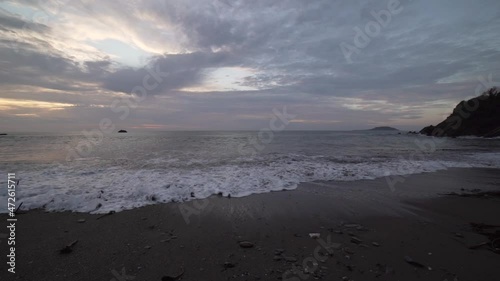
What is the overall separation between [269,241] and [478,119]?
3301 inches

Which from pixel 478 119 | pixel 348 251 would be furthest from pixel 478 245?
pixel 478 119

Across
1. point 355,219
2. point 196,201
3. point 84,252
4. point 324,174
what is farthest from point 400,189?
point 84,252

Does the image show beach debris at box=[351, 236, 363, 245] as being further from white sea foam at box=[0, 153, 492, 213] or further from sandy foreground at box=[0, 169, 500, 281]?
white sea foam at box=[0, 153, 492, 213]

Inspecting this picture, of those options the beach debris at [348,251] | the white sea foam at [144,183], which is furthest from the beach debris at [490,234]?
the white sea foam at [144,183]

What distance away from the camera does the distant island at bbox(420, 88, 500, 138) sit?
2238 inches

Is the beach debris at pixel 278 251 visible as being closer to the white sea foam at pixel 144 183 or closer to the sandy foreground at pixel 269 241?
the sandy foreground at pixel 269 241

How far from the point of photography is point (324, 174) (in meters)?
11.2

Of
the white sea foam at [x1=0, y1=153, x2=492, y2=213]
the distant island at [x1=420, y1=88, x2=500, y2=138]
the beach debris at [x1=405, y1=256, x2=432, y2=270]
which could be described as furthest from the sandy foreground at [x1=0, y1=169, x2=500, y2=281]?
the distant island at [x1=420, y1=88, x2=500, y2=138]

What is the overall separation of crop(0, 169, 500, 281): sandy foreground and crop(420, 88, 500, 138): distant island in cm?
7006

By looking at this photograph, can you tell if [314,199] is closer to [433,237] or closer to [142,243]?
[433,237]

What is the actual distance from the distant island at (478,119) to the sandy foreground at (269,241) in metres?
70.1

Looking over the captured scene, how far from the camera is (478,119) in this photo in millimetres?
60656

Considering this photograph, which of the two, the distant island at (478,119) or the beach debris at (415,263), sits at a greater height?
the distant island at (478,119)

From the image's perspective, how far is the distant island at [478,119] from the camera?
186 feet
